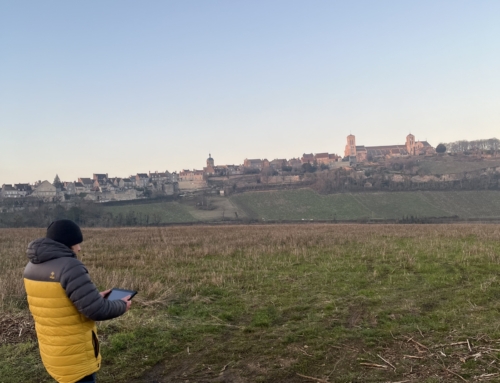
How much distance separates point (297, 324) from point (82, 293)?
17.0 ft

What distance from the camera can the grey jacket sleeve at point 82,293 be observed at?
132 inches

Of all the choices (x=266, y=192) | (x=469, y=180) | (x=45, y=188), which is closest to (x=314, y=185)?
(x=266, y=192)

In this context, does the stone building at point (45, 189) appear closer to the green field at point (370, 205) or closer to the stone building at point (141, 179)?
the stone building at point (141, 179)

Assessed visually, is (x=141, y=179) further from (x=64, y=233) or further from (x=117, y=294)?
(x=64, y=233)

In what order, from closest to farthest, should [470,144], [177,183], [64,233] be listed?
[64,233] < [177,183] < [470,144]

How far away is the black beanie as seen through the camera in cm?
350

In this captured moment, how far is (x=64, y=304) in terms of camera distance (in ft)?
11.2

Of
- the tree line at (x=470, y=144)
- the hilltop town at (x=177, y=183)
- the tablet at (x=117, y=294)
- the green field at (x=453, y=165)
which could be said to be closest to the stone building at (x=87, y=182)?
the hilltop town at (x=177, y=183)

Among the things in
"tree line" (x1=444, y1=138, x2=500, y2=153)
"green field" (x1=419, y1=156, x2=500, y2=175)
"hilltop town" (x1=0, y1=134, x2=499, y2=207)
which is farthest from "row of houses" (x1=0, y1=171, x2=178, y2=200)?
"tree line" (x1=444, y1=138, x2=500, y2=153)

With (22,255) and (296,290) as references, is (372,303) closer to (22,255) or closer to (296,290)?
(296,290)

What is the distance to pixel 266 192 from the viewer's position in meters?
99.8

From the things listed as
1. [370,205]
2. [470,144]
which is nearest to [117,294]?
[370,205]

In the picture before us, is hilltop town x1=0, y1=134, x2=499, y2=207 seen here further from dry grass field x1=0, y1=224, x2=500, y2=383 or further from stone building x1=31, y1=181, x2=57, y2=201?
dry grass field x1=0, y1=224, x2=500, y2=383

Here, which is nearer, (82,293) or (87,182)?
(82,293)
